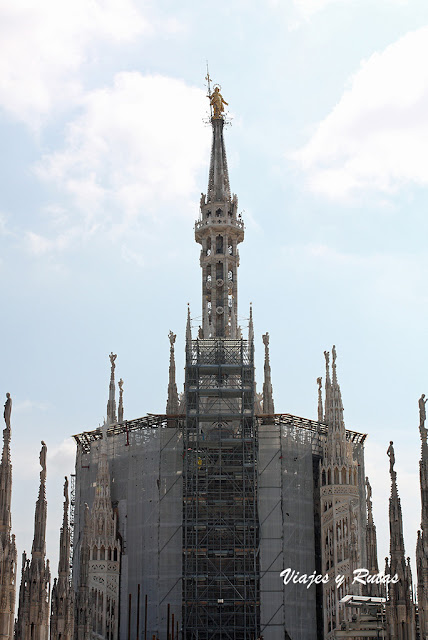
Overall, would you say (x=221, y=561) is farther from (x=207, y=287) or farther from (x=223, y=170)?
(x=223, y=170)

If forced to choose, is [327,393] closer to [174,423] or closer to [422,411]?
[174,423]

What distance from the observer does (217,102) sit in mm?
90938

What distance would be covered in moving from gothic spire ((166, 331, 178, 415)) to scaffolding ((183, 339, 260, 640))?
4674 mm

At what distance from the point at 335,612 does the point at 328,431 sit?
1293cm

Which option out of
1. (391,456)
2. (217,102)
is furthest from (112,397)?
(391,456)

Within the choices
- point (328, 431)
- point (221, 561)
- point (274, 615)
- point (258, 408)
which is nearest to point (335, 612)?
point (274, 615)

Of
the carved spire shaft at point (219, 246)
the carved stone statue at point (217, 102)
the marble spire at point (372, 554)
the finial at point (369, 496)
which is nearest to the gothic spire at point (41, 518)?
the marble spire at point (372, 554)

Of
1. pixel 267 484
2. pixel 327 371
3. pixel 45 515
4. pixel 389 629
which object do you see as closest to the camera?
pixel 45 515

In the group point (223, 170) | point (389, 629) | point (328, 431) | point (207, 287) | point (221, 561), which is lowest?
point (389, 629)

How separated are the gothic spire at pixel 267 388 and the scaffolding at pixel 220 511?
5.43 meters

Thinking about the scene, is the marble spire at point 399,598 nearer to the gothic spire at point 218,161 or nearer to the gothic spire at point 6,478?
the gothic spire at point 6,478

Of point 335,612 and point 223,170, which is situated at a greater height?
point 223,170

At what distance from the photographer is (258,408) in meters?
76.8

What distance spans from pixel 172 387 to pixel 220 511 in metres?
13.2
